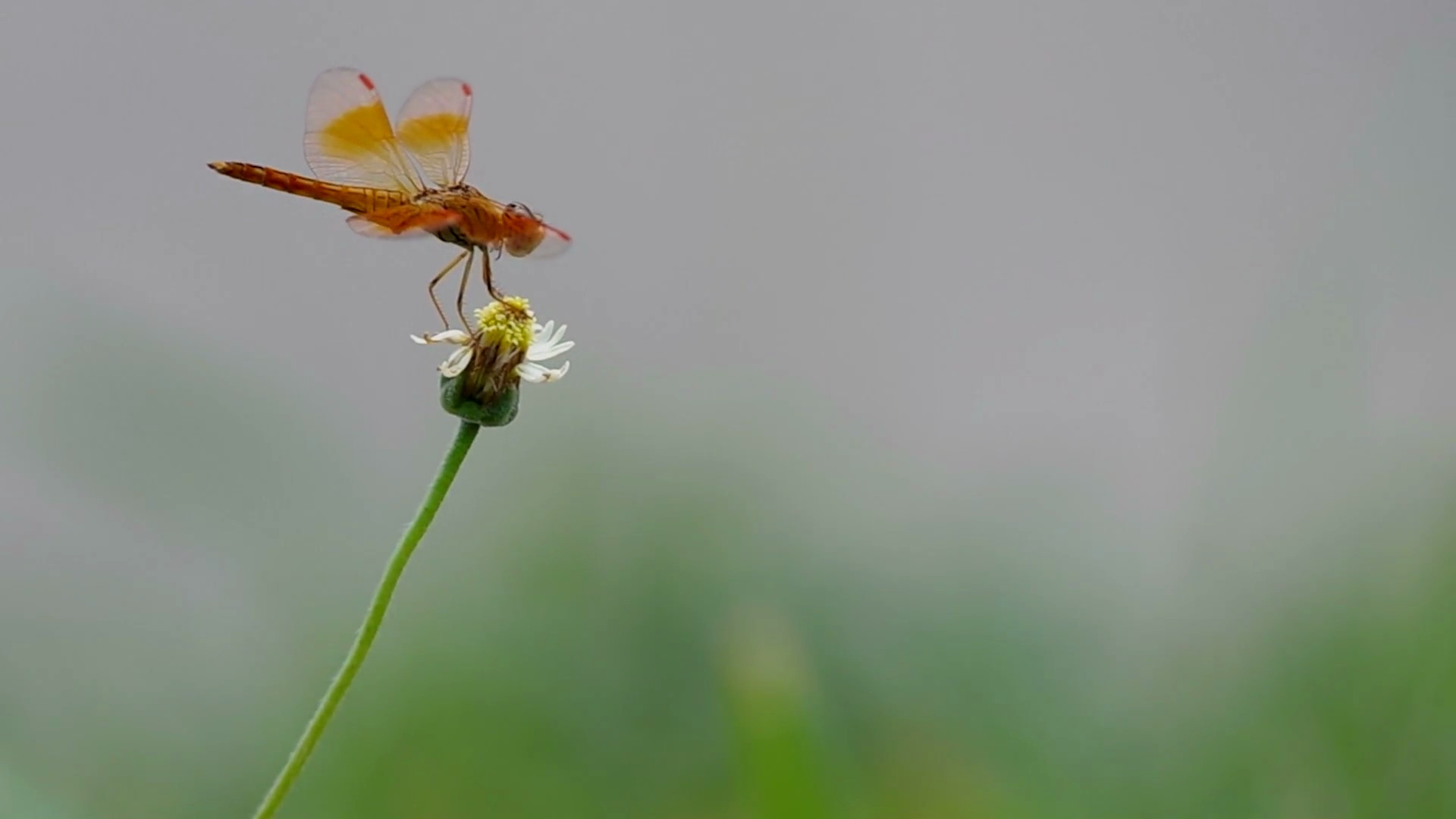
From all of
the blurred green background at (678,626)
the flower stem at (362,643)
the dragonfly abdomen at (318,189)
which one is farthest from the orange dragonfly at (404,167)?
the blurred green background at (678,626)

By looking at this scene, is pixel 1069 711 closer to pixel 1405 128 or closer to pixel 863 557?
pixel 863 557

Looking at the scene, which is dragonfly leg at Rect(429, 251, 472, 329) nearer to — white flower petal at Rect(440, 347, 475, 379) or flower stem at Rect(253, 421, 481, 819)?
white flower petal at Rect(440, 347, 475, 379)

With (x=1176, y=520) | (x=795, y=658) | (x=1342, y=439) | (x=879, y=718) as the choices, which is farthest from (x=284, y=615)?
(x=1176, y=520)

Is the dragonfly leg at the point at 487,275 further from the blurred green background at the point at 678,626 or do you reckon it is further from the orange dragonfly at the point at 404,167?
the blurred green background at the point at 678,626

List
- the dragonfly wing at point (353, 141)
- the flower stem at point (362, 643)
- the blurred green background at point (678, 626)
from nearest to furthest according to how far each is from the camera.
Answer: the flower stem at point (362, 643) < the dragonfly wing at point (353, 141) < the blurred green background at point (678, 626)

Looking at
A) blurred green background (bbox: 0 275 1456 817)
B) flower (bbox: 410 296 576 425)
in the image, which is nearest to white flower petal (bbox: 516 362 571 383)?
flower (bbox: 410 296 576 425)

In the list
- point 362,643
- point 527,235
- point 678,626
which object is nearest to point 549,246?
point 527,235
